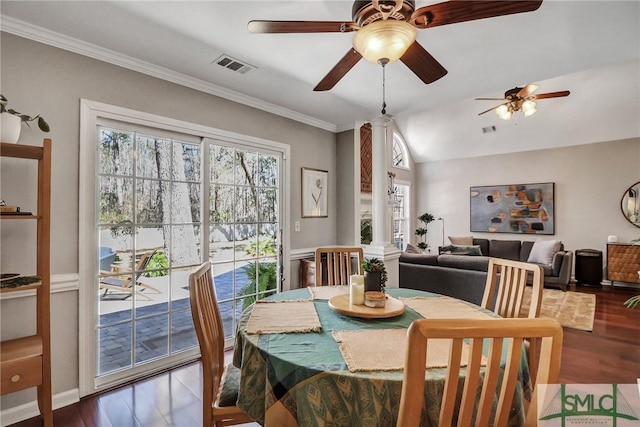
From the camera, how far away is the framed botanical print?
3764 millimetres

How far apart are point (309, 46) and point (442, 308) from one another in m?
1.91

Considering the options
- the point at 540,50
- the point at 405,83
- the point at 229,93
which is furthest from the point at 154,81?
the point at 540,50

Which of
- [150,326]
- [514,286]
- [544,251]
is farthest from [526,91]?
[150,326]

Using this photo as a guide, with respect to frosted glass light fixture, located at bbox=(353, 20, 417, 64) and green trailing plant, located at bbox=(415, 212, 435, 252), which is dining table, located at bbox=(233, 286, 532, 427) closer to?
frosted glass light fixture, located at bbox=(353, 20, 417, 64)

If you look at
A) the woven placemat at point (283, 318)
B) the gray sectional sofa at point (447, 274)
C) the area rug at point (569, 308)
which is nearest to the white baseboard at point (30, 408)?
the woven placemat at point (283, 318)

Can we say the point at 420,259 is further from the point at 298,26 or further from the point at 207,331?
the point at 298,26

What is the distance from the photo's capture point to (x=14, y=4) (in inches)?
69.5

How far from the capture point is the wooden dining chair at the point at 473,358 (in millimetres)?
759

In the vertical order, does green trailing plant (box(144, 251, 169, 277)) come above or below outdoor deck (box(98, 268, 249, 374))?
above

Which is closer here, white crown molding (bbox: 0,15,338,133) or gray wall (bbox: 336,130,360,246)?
white crown molding (bbox: 0,15,338,133)

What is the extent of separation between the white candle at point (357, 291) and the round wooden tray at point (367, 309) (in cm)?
4

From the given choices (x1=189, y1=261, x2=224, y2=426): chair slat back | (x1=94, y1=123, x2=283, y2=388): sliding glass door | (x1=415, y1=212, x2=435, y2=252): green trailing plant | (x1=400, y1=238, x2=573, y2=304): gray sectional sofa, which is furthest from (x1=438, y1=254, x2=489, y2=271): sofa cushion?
(x1=415, y1=212, x2=435, y2=252): green trailing plant

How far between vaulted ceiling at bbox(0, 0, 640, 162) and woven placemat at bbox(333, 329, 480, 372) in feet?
5.77
